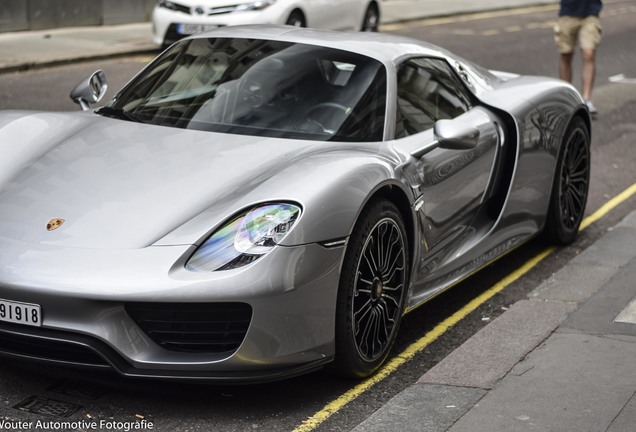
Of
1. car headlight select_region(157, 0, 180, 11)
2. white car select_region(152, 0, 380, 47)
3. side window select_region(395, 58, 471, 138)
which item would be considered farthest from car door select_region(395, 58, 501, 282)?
car headlight select_region(157, 0, 180, 11)

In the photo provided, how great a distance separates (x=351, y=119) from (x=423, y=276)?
774 millimetres

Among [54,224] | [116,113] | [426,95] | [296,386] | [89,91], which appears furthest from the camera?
[89,91]

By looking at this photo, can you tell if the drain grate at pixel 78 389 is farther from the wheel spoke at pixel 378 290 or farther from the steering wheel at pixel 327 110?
the steering wheel at pixel 327 110

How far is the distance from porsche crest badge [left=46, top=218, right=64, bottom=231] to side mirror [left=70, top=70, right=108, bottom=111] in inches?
68.1

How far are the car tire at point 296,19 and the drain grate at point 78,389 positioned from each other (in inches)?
473

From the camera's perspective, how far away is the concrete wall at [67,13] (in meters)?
18.1

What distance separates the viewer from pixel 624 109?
13.0 m

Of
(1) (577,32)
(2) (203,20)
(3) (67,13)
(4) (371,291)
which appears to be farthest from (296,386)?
(3) (67,13)

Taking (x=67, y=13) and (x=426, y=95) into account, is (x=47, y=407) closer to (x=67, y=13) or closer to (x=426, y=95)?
(x=426, y=95)

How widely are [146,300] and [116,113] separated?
1759mm

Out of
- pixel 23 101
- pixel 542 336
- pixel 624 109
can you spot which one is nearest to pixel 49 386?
pixel 542 336

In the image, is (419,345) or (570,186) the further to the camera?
(570,186)

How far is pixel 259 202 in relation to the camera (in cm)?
447

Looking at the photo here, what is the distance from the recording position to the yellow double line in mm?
4473
